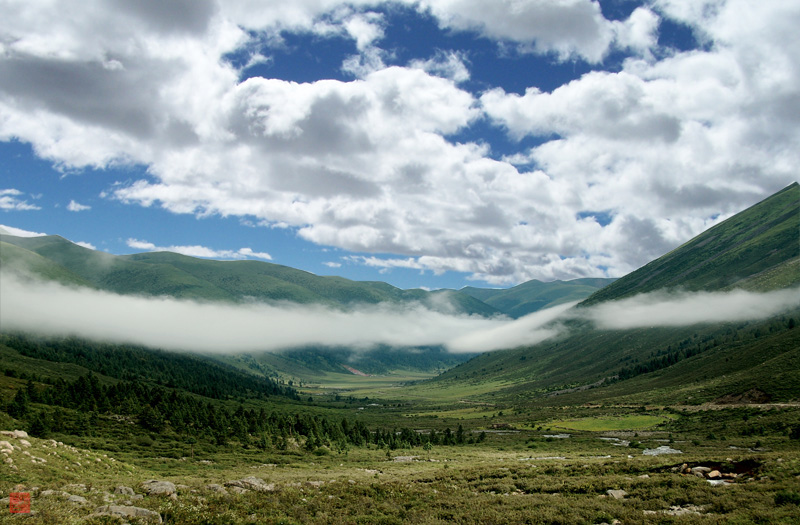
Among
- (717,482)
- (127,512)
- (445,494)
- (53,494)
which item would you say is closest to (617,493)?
(717,482)

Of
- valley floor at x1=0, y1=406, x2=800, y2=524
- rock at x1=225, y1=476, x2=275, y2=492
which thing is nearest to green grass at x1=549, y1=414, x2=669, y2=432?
valley floor at x1=0, y1=406, x2=800, y2=524

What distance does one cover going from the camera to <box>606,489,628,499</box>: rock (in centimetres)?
2765

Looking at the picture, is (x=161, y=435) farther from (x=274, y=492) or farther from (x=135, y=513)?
(x=135, y=513)

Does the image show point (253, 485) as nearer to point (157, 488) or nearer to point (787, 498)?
point (157, 488)

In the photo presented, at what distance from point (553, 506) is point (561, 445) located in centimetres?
7752

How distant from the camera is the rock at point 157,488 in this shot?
2892 centimetres

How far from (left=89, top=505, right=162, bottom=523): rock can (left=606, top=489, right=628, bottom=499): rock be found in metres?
28.4

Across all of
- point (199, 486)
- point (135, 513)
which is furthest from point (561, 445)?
point (135, 513)

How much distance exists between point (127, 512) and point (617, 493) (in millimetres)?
30775

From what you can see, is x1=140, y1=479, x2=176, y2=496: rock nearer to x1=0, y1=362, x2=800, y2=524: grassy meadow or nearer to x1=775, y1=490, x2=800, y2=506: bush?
x1=0, y1=362, x2=800, y2=524: grassy meadow

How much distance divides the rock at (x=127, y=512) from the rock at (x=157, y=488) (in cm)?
557

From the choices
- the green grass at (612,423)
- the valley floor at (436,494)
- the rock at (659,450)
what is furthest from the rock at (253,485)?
the green grass at (612,423)

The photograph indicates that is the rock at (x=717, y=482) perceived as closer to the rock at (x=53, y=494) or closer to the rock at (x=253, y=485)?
the rock at (x=253, y=485)

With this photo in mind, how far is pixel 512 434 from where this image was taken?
127188 mm
